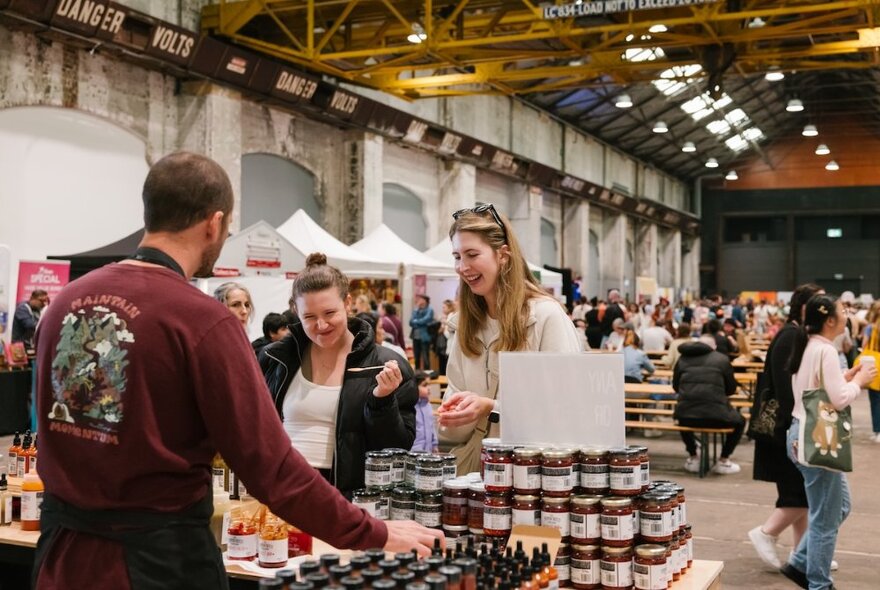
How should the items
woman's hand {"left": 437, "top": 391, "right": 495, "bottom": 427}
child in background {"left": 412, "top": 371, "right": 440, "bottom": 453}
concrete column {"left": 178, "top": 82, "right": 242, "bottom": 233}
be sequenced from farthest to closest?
concrete column {"left": 178, "top": 82, "right": 242, "bottom": 233} → child in background {"left": 412, "top": 371, "right": 440, "bottom": 453} → woman's hand {"left": 437, "top": 391, "right": 495, "bottom": 427}

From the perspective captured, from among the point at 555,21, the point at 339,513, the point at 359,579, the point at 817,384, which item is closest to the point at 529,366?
the point at 339,513

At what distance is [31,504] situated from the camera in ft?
10.7

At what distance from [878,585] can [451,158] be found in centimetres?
1591

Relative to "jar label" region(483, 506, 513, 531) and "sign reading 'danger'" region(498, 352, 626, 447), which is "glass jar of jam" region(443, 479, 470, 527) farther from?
"sign reading 'danger'" region(498, 352, 626, 447)

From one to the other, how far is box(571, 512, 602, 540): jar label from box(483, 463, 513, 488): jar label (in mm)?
206

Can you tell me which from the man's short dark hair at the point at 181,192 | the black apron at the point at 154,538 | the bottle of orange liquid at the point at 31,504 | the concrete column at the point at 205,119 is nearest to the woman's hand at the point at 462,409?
the black apron at the point at 154,538

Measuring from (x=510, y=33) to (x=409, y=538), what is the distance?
43.4 feet

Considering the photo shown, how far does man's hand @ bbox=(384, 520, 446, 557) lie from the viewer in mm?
2223

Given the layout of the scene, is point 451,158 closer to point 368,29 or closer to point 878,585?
point 368,29

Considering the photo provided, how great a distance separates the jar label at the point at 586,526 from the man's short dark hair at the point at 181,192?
4.12 ft

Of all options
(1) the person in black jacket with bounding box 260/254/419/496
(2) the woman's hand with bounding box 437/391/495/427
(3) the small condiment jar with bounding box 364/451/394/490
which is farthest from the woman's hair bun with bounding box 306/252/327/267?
(3) the small condiment jar with bounding box 364/451/394/490

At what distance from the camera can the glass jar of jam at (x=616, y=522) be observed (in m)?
2.51

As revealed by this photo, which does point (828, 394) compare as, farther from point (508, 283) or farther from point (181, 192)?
point (181, 192)

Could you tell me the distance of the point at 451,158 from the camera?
67.6 ft
